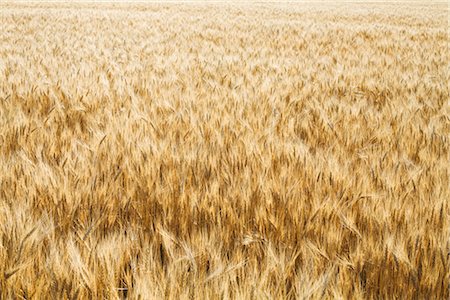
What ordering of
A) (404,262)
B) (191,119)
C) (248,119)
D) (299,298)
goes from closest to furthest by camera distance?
(299,298) → (404,262) → (191,119) → (248,119)

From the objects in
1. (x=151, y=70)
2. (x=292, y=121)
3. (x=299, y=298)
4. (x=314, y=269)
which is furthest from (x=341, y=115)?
(x=151, y=70)

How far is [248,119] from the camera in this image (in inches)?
89.6

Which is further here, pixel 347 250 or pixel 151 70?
pixel 151 70

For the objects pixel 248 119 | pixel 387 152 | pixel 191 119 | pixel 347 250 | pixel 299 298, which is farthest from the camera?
pixel 248 119

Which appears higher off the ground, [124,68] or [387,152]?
[124,68]

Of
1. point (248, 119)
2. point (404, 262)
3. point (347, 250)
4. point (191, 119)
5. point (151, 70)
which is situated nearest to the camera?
point (404, 262)

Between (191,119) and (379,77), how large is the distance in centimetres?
281

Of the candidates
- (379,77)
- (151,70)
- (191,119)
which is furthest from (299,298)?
(379,77)

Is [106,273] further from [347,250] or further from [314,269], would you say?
[347,250]

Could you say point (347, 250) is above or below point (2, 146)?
below

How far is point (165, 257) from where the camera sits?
3.19ft

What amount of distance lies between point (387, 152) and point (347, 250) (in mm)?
827

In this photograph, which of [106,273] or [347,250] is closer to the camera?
[106,273]

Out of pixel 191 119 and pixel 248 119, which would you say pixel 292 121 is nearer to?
pixel 248 119
